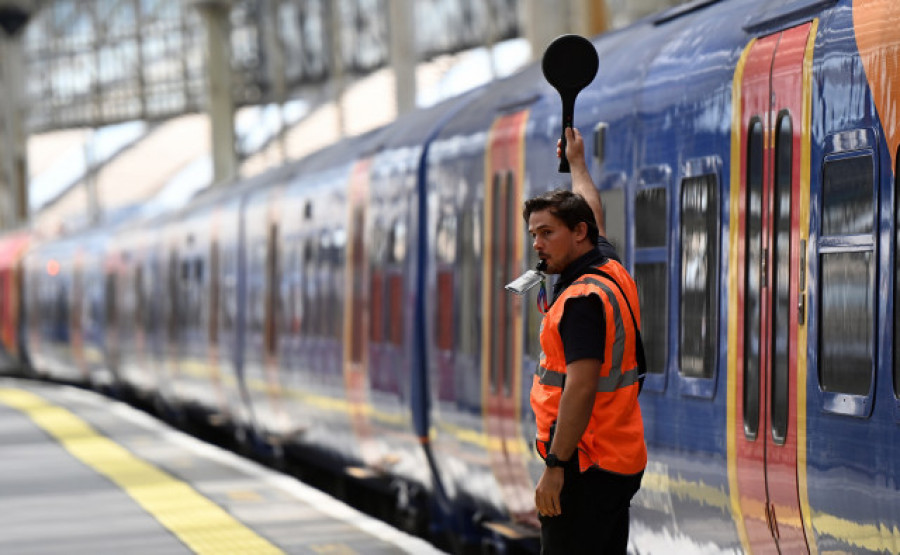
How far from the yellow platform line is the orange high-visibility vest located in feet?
12.4

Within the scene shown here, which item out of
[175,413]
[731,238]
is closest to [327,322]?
[731,238]

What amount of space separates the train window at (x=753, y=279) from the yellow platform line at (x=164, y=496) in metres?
3.24

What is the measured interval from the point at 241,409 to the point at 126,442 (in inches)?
91.3

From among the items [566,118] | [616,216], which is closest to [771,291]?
[566,118]

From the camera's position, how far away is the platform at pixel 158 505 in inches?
333

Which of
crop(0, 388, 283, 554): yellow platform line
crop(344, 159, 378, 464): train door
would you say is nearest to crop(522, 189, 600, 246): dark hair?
crop(0, 388, 283, 554): yellow platform line

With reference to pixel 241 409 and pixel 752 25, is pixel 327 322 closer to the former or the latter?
pixel 241 409

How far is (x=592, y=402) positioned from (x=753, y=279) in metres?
1.29

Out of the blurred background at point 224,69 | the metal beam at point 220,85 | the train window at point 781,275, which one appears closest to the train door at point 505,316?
the train window at point 781,275

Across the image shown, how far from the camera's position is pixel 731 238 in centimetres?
578

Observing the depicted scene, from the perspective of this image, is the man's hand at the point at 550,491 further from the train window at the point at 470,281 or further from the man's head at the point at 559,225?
the train window at the point at 470,281

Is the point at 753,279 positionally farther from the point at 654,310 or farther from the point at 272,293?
the point at 272,293

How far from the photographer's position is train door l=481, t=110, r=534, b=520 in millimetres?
8234

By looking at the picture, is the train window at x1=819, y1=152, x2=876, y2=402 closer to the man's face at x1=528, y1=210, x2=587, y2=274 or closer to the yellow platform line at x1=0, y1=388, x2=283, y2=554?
the man's face at x1=528, y1=210, x2=587, y2=274
